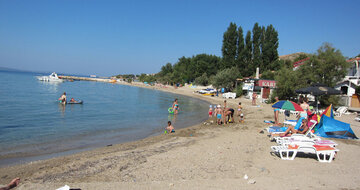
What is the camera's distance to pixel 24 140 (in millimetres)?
10906

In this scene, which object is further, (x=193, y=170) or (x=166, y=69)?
(x=166, y=69)

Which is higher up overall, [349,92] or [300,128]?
[349,92]

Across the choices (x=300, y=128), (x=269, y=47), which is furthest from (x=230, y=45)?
(x=300, y=128)

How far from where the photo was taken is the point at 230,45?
49219 millimetres

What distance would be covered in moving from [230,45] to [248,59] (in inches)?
188

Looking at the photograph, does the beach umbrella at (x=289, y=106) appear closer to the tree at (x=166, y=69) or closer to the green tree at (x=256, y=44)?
the green tree at (x=256, y=44)

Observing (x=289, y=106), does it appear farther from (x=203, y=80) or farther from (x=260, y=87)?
(x=203, y=80)

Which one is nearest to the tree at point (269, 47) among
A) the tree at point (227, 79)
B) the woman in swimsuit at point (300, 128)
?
the tree at point (227, 79)

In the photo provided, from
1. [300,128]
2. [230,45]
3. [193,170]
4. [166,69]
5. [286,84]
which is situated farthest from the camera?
[166,69]

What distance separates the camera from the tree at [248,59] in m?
47.7

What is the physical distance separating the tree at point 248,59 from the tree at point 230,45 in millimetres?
2332

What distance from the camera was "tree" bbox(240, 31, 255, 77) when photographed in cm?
4769

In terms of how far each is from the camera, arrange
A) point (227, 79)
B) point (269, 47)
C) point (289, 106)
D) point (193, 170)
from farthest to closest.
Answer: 1. point (269, 47)
2. point (227, 79)
3. point (289, 106)
4. point (193, 170)

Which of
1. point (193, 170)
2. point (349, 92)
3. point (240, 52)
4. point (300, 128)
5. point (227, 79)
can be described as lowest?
point (193, 170)
